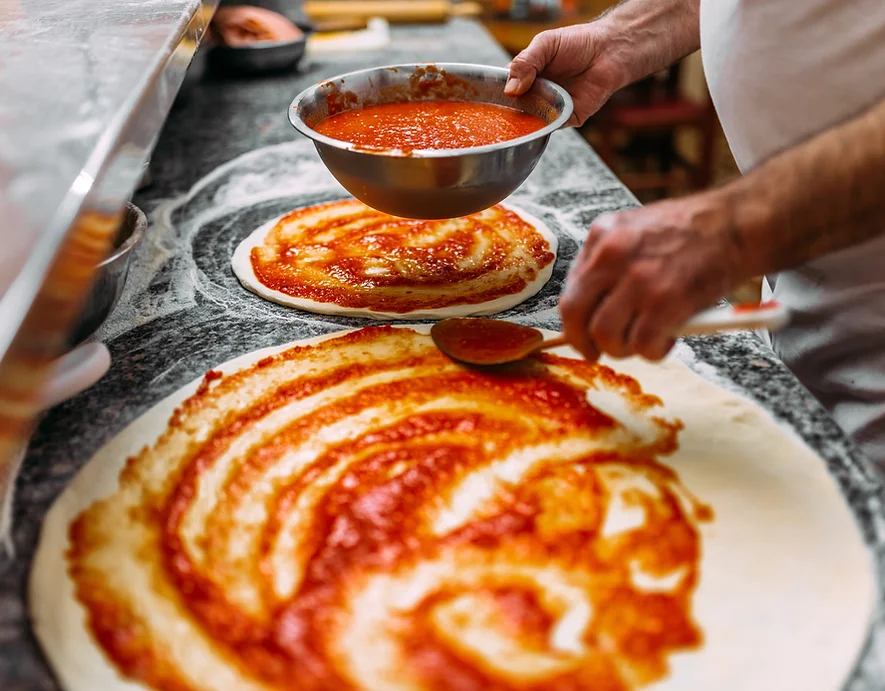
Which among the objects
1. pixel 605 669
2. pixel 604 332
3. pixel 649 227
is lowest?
pixel 605 669

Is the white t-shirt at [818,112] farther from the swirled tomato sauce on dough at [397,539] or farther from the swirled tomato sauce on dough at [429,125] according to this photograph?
the swirled tomato sauce on dough at [397,539]

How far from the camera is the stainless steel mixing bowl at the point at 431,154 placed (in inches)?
51.8

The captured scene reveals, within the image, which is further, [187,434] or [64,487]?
[187,434]

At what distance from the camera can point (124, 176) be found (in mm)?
1091

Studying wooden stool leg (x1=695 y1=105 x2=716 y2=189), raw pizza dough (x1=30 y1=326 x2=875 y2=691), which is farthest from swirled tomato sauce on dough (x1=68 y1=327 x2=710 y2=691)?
wooden stool leg (x1=695 y1=105 x2=716 y2=189)

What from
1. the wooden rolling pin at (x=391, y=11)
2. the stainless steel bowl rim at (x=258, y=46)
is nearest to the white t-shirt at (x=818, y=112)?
the stainless steel bowl rim at (x=258, y=46)

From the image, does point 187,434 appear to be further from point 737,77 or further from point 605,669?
point 737,77

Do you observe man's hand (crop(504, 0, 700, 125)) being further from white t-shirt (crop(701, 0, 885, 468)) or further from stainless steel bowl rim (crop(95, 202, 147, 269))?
stainless steel bowl rim (crop(95, 202, 147, 269))

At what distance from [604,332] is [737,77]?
Result: 2.26ft

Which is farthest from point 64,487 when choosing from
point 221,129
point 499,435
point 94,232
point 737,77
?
point 221,129

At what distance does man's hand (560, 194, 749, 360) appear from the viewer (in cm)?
96

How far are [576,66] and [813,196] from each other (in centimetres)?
91

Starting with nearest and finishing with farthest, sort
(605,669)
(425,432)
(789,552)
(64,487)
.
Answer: (605,669), (789,552), (64,487), (425,432)

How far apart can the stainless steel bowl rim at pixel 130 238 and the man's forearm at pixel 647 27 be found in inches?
43.7
